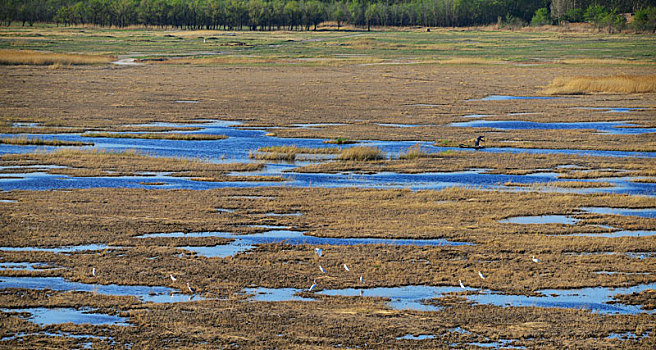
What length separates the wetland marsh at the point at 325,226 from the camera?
48.4 feet

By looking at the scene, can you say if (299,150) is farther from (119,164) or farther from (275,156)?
(119,164)

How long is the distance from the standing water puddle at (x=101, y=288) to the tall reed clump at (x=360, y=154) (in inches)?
700

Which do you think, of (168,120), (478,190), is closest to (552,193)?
(478,190)

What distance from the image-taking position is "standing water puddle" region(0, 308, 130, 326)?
578 inches

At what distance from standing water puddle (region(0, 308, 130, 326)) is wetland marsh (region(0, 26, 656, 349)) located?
67 mm

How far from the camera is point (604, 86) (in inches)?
2628

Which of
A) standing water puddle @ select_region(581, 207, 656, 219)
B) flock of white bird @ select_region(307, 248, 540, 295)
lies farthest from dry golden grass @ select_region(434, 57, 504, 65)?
flock of white bird @ select_region(307, 248, 540, 295)

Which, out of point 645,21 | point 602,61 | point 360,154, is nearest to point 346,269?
point 360,154

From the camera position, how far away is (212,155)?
35.0 meters

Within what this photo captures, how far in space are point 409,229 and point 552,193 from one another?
23.8 ft

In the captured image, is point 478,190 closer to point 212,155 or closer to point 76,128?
point 212,155

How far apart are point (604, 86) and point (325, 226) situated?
50521 millimetres

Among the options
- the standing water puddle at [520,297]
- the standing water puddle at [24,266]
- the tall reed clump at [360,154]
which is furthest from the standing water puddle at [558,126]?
the standing water puddle at [24,266]

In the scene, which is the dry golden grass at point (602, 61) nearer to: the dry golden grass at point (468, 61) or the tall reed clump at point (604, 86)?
the dry golden grass at point (468, 61)
